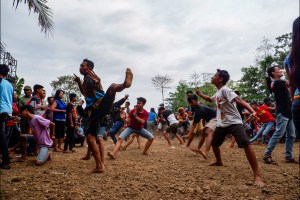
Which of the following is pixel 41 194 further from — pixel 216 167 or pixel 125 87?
pixel 216 167

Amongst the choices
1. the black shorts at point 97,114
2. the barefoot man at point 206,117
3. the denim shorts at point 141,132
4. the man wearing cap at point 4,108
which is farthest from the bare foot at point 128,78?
the barefoot man at point 206,117

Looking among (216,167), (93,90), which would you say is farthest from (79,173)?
(216,167)

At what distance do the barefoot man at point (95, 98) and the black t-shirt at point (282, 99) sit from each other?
3395 millimetres

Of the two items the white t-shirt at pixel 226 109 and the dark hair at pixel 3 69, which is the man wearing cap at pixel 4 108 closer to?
the dark hair at pixel 3 69

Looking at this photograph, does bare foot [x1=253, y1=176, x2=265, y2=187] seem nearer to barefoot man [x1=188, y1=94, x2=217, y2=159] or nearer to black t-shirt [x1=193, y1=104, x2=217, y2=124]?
barefoot man [x1=188, y1=94, x2=217, y2=159]

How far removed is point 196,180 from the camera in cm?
384

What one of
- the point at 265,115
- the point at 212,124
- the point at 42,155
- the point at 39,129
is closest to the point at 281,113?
the point at 212,124

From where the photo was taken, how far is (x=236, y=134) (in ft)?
13.3

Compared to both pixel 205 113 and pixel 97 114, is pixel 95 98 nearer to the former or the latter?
pixel 97 114

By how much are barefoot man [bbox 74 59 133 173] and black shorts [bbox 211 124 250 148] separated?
6.10 feet

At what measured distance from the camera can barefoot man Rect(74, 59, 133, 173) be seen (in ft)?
13.6

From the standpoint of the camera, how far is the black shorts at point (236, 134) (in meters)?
3.92

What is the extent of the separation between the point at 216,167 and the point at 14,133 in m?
4.63

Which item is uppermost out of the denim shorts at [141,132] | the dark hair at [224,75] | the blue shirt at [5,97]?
the dark hair at [224,75]
